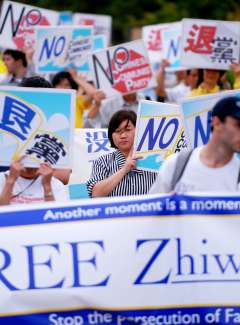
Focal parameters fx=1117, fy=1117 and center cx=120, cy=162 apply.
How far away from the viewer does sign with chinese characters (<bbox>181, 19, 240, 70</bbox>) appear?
12.0m

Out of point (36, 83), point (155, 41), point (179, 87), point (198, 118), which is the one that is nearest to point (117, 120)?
point (36, 83)

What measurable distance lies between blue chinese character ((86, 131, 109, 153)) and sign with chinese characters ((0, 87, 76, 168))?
269cm

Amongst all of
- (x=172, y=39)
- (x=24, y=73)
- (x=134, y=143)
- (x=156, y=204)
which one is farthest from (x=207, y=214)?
(x=172, y=39)

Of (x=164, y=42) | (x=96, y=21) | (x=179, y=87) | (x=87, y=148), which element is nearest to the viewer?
(x=87, y=148)

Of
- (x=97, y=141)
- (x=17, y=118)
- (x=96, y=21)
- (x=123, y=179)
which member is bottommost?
(x=123, y=179)

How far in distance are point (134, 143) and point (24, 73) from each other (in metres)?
5.15

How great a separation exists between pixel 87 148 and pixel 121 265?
3619 mm

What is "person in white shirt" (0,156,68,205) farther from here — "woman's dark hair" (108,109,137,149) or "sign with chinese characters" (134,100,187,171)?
"woman's dark hair" (108,109,137,149)

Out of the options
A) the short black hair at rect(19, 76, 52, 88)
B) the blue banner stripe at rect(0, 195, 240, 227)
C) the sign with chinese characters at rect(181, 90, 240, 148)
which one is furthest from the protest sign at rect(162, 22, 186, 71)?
the blue banner stripe at rect(0, 195, 240, 227)

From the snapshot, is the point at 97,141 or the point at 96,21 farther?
the point at 96,21

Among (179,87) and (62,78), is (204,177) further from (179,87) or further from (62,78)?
(179,87)

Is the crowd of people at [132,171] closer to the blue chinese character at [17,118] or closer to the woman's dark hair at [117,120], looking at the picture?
the woman's dark hair at [117,120]

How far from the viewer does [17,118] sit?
6.67 metres

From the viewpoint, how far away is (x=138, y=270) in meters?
5.89
